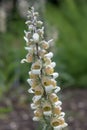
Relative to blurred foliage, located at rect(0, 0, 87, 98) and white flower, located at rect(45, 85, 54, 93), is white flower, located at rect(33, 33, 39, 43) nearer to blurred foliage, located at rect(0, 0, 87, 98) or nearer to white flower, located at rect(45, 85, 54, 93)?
white flower, located at rect(45, 85, 54, 93)

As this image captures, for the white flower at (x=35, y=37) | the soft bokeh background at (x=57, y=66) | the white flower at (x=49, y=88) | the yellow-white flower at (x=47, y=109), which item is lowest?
the yellow-white flower at (x=47, y=109)

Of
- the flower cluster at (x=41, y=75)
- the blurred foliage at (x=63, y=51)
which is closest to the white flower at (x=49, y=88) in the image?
the flower cluster at (x=41, y=75)

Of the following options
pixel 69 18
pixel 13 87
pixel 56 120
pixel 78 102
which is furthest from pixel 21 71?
pixel 56 120

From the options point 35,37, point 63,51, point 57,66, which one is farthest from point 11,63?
point 35,37

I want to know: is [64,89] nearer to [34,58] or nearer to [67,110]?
[67,110]

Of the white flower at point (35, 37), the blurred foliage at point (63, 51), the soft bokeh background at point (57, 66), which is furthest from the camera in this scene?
the blurred foliage at point (63, 51)

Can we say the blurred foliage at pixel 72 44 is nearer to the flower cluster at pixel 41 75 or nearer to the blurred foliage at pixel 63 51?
the blurred foliage at pixel 63 51

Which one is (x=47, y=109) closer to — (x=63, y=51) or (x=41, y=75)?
(x=41, y=75)

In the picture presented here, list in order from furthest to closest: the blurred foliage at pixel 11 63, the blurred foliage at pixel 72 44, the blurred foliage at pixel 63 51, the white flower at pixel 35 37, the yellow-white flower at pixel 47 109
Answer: the blurred foliage at pixel 72 44 → the blurred foliage at pixel 63 51 → the blurred foliage at pixel 11 63 → the yellow-white flower at pixel 47 109 → the white flower at pixel 35 37
